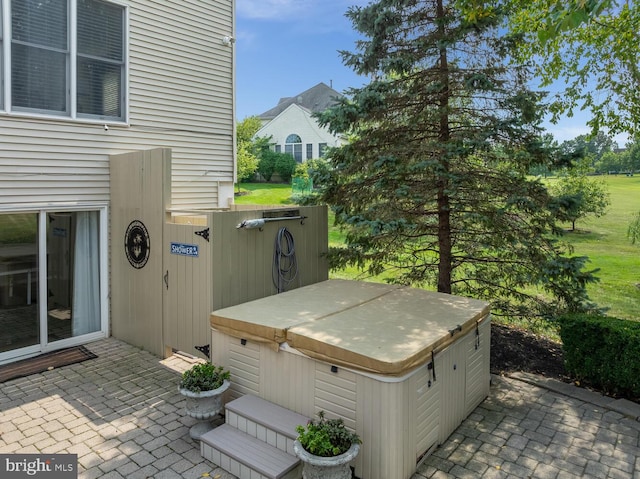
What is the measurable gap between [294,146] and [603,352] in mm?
28606

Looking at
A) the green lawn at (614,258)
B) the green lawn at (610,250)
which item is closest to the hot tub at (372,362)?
the green lawn at (610,250)

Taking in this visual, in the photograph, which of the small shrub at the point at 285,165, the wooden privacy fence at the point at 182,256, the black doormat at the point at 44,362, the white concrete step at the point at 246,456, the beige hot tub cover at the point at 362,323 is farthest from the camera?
the small shrub at the point at 285,165

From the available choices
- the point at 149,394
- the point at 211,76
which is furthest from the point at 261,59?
the point at 149,394

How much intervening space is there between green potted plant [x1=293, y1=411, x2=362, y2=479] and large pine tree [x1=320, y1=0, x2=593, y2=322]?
2934 millimetres

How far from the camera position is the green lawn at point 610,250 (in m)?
8.84

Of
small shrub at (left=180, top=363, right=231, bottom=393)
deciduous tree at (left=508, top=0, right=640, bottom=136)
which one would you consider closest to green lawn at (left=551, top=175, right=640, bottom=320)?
deciduous tree at (left=508, top=0, right=640, bottom=136)

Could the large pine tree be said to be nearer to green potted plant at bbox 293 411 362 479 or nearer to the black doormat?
green potted plant at bbox 293 411 362 479

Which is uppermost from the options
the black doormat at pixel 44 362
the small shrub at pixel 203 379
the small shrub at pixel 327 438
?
the small shrub at pixel 203 379

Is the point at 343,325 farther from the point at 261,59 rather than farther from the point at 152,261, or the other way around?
the point at 261,59

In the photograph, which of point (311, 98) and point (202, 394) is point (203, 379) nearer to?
point (202, 394)

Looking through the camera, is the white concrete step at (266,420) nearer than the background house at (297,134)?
Yes

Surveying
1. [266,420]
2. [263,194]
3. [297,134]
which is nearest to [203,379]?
[266,420]

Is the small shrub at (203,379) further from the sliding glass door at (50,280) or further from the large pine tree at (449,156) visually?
the sliding glass door at (50,280)

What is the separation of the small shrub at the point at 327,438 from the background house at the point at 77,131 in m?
3.62
